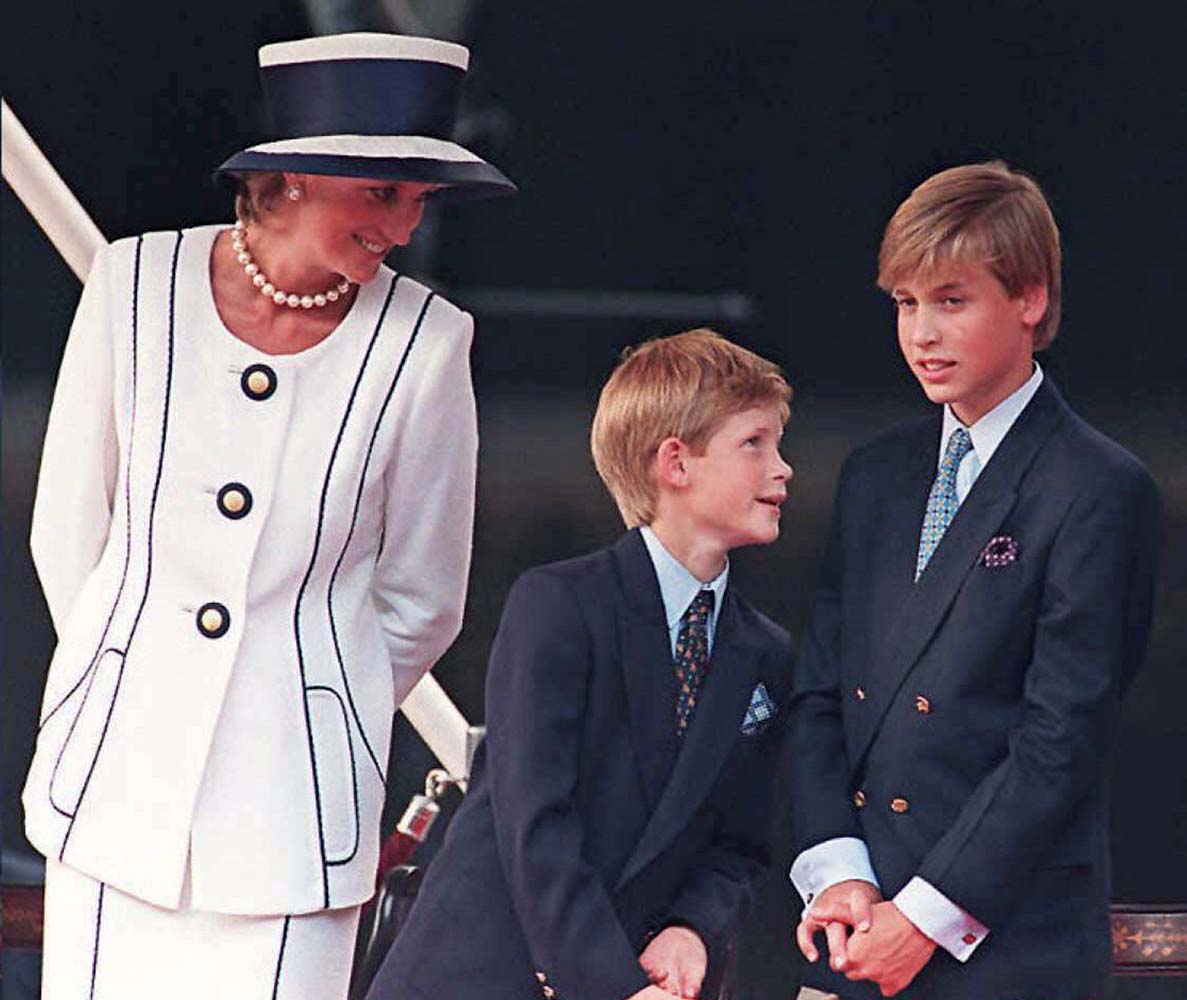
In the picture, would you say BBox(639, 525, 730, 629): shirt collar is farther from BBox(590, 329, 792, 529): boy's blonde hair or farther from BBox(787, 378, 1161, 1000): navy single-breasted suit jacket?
BBox(787, 378, 1161, 1000): navy single-breasted suit jacket

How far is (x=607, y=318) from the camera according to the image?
4230mm

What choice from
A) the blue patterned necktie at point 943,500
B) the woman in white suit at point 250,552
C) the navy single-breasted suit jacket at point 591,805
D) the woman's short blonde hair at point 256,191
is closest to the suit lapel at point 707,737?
the navy single-breasted suit jacket at point 591,805

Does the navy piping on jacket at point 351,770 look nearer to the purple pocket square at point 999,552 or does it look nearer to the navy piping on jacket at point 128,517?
the navy piping on jacket at point 128,517

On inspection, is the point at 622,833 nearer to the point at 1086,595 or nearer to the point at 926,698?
the point at 926,698

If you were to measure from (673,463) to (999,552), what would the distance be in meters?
0.39

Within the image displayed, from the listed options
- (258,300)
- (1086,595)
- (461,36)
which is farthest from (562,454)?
(1086,595)

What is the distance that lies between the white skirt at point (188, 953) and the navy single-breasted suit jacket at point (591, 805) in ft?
0.37

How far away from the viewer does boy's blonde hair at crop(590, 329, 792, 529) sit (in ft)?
11.2

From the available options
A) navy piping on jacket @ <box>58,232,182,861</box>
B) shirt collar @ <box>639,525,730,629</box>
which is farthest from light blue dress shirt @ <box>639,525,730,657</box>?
navy piping on jacket @ <box>58,232,182,861</box>

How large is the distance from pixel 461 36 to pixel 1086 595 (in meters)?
1.40

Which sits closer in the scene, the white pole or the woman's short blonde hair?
the woman's short blonde hair

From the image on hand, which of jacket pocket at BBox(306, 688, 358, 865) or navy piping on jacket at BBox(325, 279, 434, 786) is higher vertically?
navy piping on jacket at BBox(325, 279, 434, 786)

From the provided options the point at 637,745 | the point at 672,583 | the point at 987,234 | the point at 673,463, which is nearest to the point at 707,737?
the point at 637,745

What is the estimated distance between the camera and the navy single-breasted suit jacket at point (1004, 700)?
3.23 m
